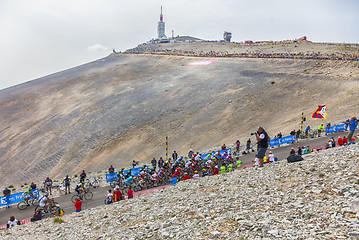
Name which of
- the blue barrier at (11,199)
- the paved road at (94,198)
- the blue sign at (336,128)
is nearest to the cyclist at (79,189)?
the paved road at (94,198)

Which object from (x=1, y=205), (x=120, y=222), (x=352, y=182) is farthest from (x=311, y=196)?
(x=1, y=205)

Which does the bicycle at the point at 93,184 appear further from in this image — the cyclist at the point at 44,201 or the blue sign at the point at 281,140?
the blue sign at the point at 281,140

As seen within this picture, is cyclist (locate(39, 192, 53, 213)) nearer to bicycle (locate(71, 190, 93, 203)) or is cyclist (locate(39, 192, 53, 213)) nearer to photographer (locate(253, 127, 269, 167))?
bicycle (locate(71, 190, 93, 203))

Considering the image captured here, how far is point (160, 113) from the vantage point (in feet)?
165

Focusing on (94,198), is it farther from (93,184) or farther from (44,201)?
(44,201)

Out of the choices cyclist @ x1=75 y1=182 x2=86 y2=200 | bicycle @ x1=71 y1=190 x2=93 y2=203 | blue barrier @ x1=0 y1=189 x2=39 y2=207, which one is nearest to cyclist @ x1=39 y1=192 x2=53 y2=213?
cyclist @ x1=75 y1=182 x2=86 y2=200

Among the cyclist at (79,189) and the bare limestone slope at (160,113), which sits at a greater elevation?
the bare limestone slope at (160,113)

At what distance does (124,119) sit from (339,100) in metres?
35.9

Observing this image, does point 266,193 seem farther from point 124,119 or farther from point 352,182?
point 124,119

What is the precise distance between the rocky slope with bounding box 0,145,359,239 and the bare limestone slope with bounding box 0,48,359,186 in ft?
70.2

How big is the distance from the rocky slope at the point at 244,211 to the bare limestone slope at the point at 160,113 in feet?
70.2

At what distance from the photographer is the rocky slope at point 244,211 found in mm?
8695

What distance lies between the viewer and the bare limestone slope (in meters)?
39.5

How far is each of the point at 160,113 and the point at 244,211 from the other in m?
40.5
